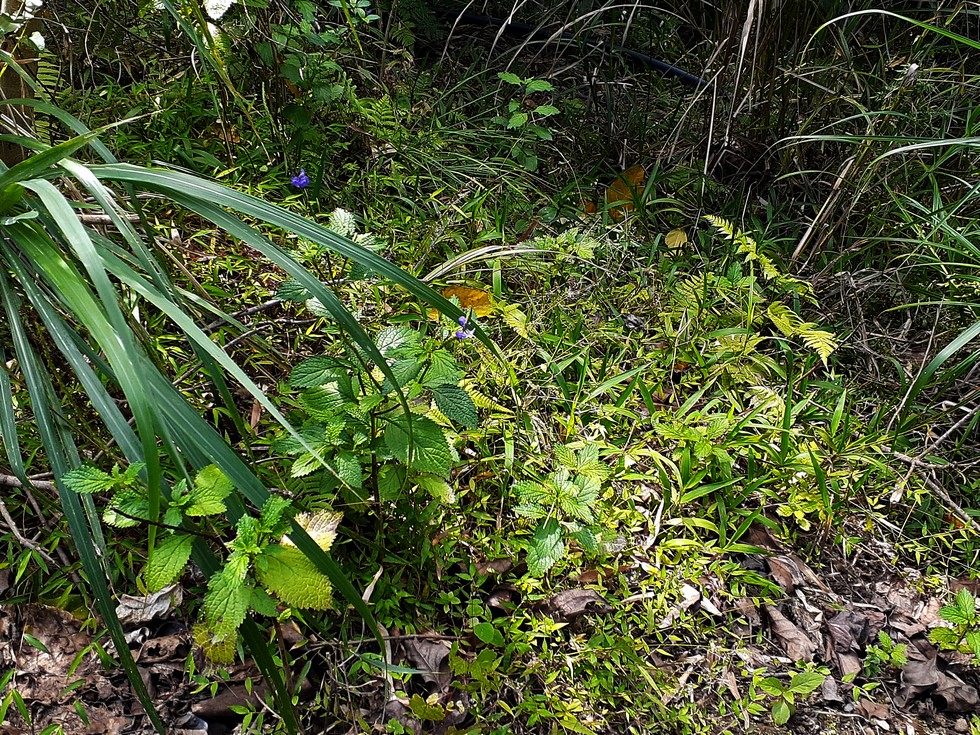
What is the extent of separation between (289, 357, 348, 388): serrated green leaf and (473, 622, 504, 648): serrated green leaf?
1.83 feet

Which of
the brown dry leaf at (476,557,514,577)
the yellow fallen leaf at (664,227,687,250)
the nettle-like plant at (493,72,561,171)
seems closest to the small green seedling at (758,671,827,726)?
the brown dry leaf at (476,557,514,577)

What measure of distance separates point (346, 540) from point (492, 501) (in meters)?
0.34

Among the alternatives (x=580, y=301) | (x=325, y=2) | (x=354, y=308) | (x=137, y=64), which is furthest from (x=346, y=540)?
(x=325, y=2)

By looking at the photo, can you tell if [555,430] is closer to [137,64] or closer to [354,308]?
[354,308]

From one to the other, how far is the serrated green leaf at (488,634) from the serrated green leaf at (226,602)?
1.78ft

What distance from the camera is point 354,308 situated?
2.06 meters

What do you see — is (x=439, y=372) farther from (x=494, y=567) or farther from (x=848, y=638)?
(x=848, y=638)

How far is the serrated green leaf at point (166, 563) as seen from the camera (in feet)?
3.67

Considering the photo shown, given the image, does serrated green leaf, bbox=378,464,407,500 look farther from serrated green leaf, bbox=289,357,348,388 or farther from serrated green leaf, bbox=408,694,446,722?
serrated green leaf, bbox=408,694,446,722

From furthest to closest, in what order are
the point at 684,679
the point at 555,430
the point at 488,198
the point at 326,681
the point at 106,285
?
1. the point at 488,198
2. the point at 555,430
3. the point at 684,679
4. the point at 326,681
5. the point at 106,285

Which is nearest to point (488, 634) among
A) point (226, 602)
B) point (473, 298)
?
point (226, 602)

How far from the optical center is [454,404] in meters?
1.43

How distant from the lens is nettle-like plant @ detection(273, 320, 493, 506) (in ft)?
4.62

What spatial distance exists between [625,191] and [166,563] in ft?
6.83
